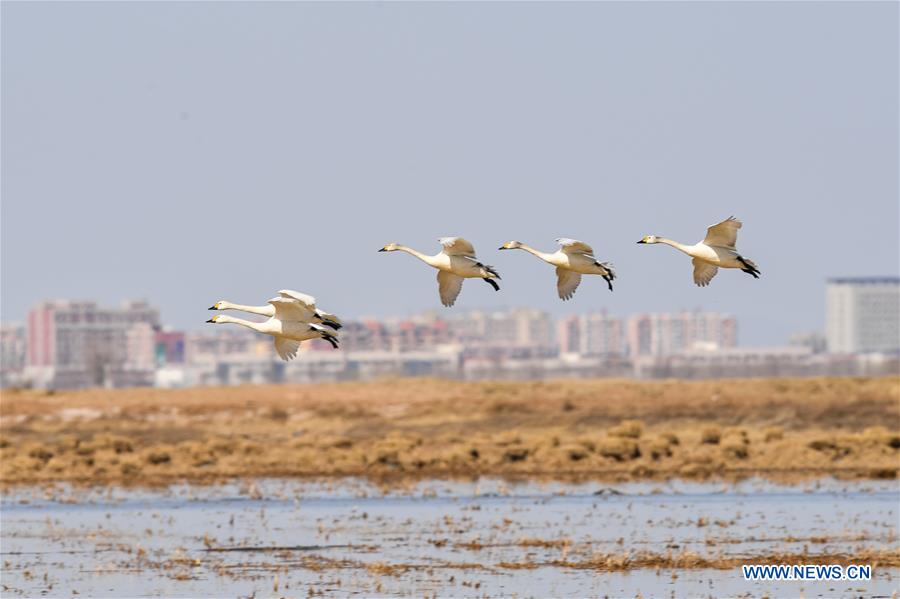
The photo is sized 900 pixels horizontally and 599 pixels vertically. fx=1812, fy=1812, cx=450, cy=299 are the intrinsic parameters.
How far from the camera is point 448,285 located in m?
23.8

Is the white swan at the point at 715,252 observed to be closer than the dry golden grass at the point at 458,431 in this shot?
Yes

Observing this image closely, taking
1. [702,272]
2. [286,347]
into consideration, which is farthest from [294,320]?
[702,272]

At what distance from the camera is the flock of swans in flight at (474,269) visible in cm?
2298

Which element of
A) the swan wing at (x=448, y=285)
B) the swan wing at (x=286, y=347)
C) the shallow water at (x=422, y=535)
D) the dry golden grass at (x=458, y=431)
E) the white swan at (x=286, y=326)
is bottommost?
the shallow water at (x=422, y=535)

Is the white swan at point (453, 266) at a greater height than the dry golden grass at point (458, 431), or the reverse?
the white swan at point (453, 266)

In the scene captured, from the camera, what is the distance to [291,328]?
2381 cm

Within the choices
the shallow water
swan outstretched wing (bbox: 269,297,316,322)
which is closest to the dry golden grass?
the shallow water

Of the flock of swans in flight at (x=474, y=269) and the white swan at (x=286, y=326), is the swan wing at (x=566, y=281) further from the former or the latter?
the white swan at (x=286, y=326)

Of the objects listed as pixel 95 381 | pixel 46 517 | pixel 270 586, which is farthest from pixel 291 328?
pixel 95 381

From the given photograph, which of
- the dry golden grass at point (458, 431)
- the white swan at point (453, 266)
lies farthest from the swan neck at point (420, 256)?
the dry golden grass at point (458, 431)

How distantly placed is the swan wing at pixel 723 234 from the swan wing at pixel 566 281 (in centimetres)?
179

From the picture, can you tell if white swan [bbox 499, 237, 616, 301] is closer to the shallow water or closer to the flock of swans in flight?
the flock of swans in flight

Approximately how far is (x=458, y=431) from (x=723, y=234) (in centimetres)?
2873

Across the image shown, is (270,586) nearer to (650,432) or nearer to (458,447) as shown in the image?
(458,447)
